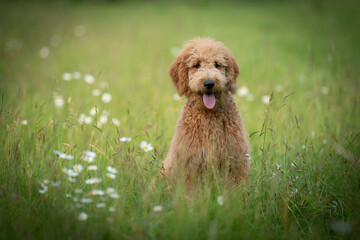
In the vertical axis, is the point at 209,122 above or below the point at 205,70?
below

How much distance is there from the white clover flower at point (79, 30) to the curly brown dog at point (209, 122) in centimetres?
992

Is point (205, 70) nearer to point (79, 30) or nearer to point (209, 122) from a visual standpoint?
point (209, 122)

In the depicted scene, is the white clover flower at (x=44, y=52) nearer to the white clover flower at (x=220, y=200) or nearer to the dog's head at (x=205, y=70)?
the dog's head at (x=205, y=70)

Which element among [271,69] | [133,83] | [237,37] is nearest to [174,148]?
[133,83]

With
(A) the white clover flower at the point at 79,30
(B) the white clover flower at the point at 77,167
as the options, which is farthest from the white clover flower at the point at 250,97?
(A) the white clover flower at the point at 79,30

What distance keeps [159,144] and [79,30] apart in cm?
1043

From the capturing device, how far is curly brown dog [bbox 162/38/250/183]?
2.96m

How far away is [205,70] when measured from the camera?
3174 millimetres

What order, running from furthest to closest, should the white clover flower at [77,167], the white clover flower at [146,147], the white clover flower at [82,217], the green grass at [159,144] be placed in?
the white clover flower at [146,147] → the white clover flower at [77,167] → the green grass at [159,144] → the white clover flower at [82,217]

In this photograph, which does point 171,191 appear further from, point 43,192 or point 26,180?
point 26,180

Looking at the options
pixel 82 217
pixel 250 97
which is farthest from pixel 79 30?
pixel 82 217

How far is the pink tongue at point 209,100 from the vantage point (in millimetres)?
3002

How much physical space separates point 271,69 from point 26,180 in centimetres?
595

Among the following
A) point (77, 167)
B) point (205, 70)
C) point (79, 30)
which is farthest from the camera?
point (79, 30)
